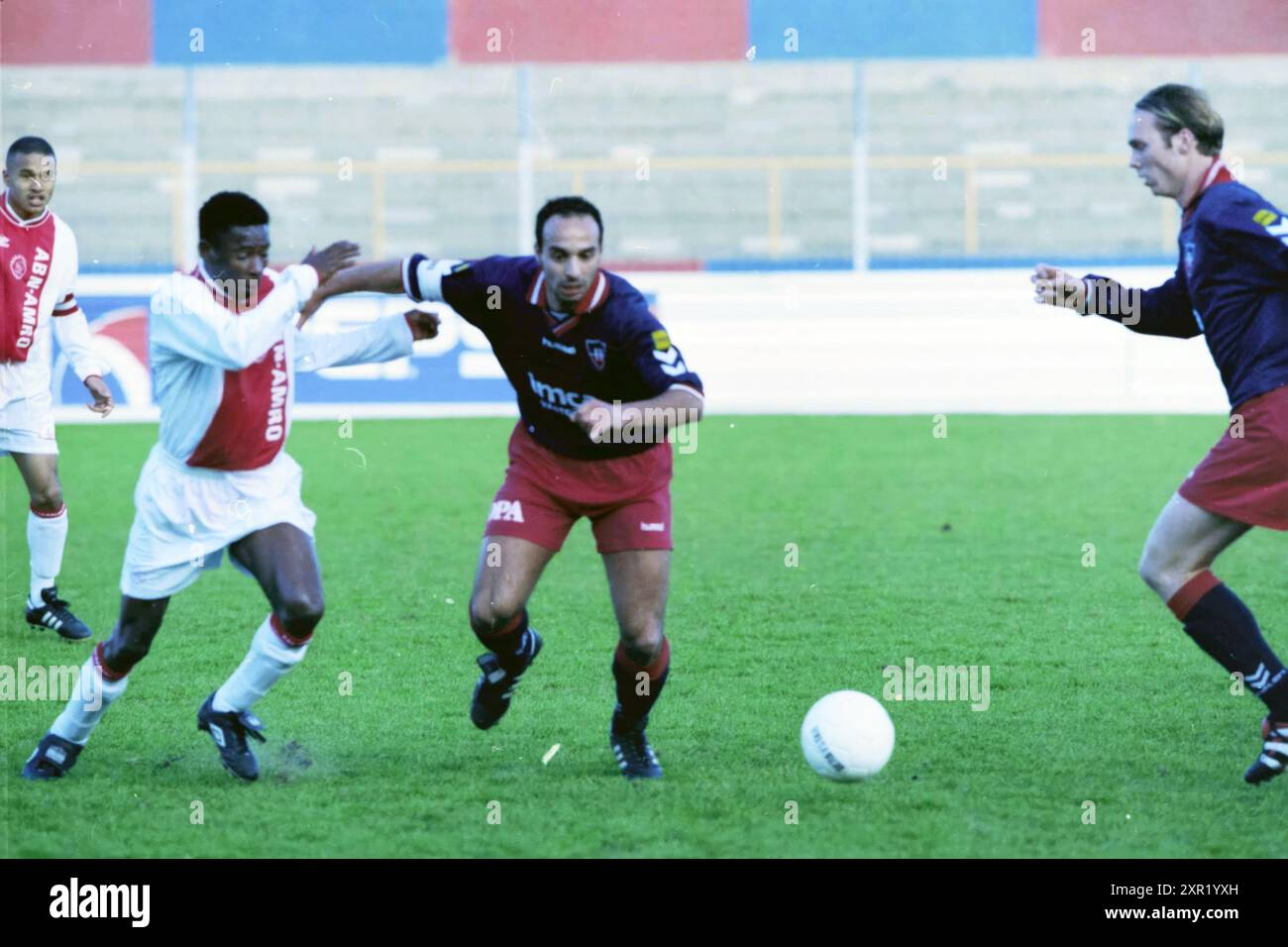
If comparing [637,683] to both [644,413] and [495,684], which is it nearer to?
[495,684]

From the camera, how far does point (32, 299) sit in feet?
Answer: 25.7

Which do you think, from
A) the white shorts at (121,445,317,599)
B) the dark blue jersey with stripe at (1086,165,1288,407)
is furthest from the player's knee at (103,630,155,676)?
the dark blue jersey with stripe at (1086,165,1288,407)

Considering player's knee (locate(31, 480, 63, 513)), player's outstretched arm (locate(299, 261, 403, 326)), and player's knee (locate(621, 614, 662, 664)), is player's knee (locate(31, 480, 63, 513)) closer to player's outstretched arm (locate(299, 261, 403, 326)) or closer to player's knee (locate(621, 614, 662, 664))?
player's outstretched arm (locate(299, 261, 403, 326))

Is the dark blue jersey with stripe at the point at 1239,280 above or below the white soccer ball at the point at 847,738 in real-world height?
above

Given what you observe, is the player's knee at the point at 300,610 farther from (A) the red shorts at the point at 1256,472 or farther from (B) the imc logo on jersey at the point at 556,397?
(A) the red shorts at the point at 1256,472

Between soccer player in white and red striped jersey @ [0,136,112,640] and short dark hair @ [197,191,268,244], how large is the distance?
2652 millimetres

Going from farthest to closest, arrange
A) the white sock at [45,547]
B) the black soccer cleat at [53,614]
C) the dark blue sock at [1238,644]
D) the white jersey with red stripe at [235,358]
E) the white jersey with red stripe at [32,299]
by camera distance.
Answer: the white sock at [45,547] < the white jersey with red stripe at [32,299] < the black soccer cleat at [53,614] < the dark blue sock at [1238,644] < the white jersey with red stripe at [235,358]

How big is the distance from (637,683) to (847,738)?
2.36 ft

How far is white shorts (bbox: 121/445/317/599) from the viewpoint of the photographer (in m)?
5.22

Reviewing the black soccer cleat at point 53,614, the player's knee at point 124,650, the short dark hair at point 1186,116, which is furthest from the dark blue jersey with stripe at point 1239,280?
the black soccer cleat at point 53,614

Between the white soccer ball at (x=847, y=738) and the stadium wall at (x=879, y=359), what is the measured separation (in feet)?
38.2

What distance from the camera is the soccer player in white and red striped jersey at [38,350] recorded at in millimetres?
7645

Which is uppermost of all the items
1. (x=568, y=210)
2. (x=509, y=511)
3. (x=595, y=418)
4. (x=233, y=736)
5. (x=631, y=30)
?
(x=631, y=30)

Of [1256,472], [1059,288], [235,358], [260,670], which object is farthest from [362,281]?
[1256,472]
